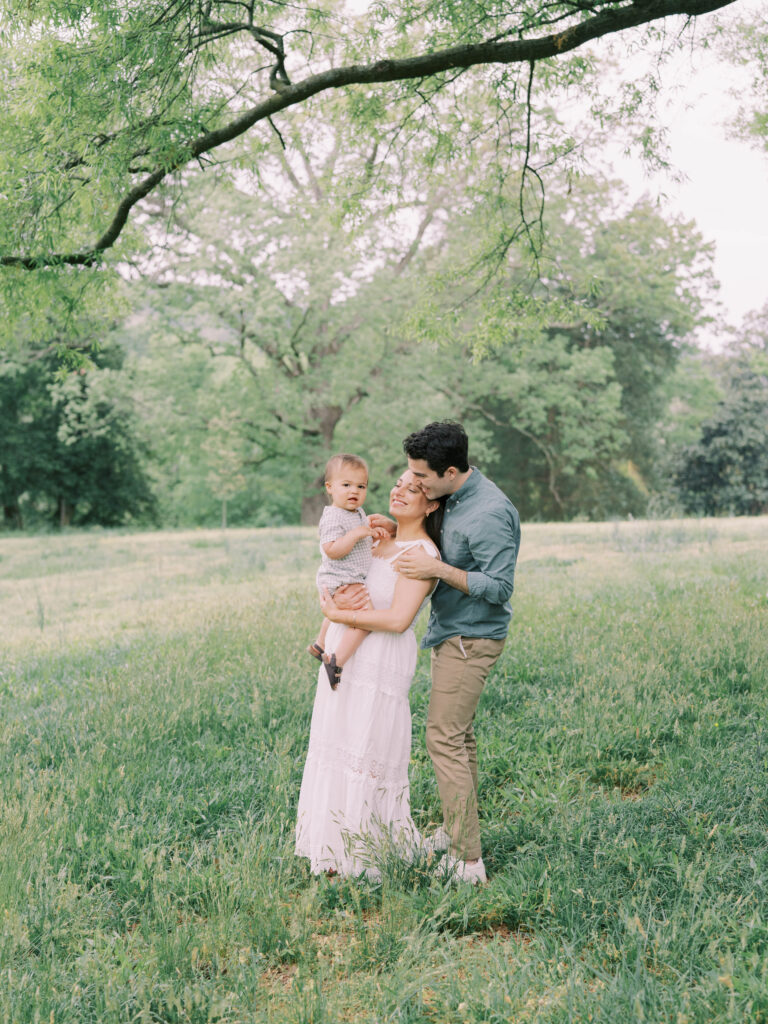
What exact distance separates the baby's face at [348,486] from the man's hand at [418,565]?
1.29 feet

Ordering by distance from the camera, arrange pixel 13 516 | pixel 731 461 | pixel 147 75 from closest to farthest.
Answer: pixel 147 75 < pixel 13 516 < pixel 731 461

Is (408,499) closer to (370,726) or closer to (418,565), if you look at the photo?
(418,565)

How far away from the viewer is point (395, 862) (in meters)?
3.71

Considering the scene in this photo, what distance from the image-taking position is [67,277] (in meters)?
7.29

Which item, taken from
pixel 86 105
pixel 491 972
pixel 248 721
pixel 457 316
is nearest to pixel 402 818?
pixel 491 972

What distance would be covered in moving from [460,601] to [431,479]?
2.08 ft

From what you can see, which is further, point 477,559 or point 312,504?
point 312,504

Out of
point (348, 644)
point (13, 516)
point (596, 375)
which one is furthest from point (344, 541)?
point (13, 516)

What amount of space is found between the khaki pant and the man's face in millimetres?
735

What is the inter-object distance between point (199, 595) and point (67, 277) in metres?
5.91

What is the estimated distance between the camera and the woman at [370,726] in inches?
154

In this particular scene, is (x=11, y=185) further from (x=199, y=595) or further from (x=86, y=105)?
(x=199, y=595)

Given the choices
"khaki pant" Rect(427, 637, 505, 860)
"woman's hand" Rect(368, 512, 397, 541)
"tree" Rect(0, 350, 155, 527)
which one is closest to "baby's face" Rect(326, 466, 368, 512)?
"woman's hand" Rect(368, 512, 397, 541)

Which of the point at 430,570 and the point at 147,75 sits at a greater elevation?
the point at 147,75
